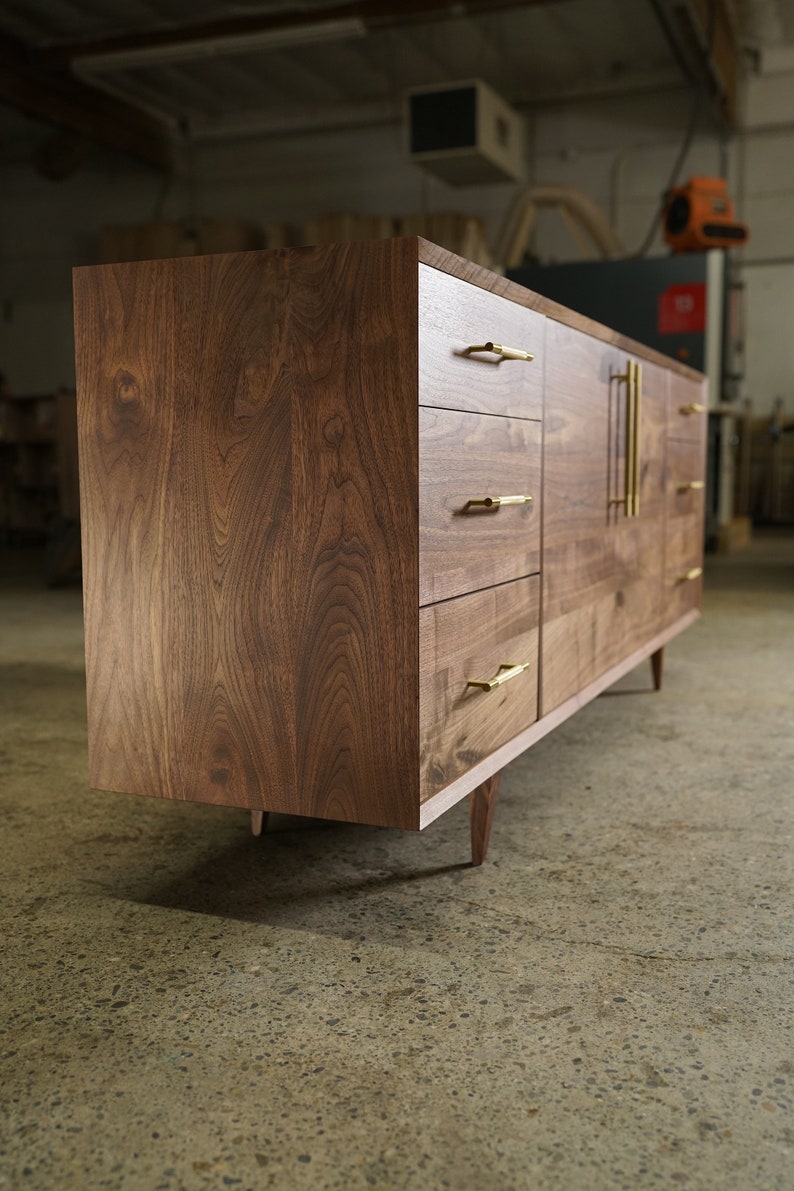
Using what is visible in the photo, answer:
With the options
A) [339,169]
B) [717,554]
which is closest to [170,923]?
[717,554]

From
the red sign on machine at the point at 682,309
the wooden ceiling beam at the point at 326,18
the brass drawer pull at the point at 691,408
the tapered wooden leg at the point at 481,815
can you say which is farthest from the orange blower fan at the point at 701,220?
the tapered wooden leg at the point at 481,815

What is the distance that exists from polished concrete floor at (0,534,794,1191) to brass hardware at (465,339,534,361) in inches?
30.0

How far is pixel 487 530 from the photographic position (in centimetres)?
140

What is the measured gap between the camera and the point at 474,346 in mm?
1315

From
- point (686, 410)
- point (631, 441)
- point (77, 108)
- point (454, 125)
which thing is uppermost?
point (77, 108)

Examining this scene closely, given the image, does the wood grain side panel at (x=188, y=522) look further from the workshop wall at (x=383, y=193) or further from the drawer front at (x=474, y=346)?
the workshop wall at (x=383, y=193)

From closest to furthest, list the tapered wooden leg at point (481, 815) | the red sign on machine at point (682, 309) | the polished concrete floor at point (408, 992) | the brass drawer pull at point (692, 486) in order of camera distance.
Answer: the polished concrete floor at point (408, 992), the tapered wooden leg at point (481, 815), the brass drawer pull at point (692, 486), the red sign on machine at point (682, 309)

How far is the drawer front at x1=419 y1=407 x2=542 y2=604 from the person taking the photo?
1.22 m

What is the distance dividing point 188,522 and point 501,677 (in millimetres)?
487

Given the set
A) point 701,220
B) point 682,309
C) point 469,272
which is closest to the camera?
point 469,272

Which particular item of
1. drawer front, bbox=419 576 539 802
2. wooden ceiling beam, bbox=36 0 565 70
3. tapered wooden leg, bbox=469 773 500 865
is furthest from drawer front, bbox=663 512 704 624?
wooden ceiling beam, bbox=36 0 565 70

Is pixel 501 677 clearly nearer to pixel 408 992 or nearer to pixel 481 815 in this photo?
pixel 481 815

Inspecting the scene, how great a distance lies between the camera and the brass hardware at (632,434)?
2041 millimetres

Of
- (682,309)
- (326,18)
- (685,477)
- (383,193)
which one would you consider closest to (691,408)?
(685,477)
